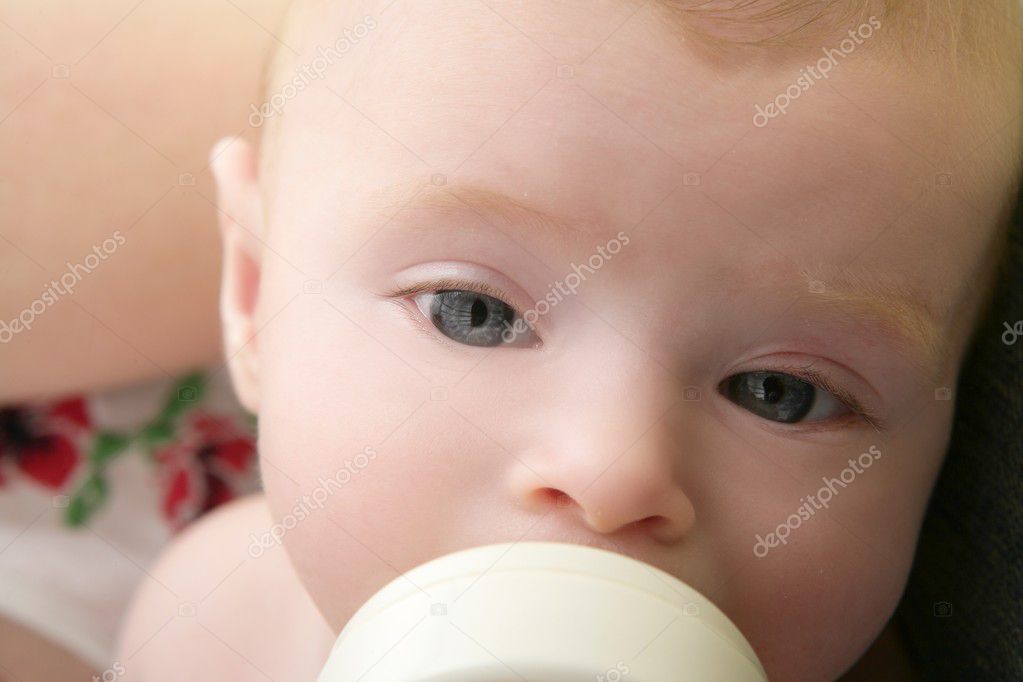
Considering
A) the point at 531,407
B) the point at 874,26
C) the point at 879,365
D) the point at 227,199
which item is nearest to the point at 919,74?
the point at 874,26

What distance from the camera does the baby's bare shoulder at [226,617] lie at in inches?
59.2

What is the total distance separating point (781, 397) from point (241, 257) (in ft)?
2.09

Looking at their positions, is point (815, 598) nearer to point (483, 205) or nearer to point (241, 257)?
point (483, 205)

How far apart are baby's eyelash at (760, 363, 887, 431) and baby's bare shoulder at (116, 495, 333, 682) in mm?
804

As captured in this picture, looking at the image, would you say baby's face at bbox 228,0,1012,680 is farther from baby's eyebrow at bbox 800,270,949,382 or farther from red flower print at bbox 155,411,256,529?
red flower print at bbox 155,411,256,529

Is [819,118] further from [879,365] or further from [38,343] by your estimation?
[38,343]

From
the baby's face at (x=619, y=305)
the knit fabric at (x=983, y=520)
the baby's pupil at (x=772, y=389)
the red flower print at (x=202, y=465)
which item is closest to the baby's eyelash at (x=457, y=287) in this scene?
the baby's face at (x=619, y=305)

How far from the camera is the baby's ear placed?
1220 mm

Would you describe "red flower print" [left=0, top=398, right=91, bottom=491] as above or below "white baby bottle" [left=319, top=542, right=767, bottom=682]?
above

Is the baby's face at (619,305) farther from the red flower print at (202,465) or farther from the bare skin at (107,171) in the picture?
the red flower print at (202,465)

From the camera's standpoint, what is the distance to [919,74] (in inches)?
37.1

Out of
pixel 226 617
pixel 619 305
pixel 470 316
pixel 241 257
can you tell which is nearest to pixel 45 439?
pixel 226 617

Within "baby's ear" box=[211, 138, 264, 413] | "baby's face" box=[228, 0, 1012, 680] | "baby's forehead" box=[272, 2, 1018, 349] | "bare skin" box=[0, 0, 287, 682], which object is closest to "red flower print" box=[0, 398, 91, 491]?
"bare skin" box=[0, 0, 287, 682]

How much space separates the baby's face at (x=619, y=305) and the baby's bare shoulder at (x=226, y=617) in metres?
0.54
